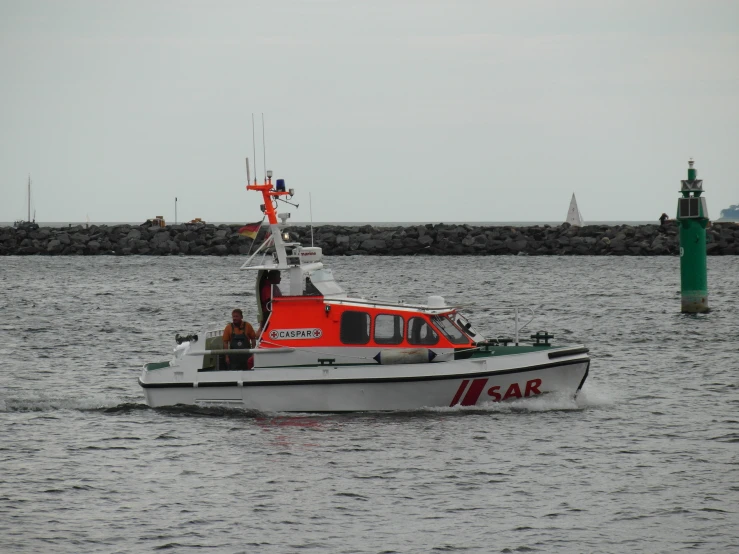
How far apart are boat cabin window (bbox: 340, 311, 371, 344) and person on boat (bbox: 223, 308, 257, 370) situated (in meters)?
1.74

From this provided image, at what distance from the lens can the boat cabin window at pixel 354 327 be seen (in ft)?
63.3

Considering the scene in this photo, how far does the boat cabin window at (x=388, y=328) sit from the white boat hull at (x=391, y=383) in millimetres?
562

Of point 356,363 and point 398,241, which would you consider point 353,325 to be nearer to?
point 356,363

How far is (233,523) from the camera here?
14.4 metres

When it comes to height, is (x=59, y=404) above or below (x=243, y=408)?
below

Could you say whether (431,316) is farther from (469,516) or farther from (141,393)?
(141,393)

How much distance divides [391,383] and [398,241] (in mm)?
71332

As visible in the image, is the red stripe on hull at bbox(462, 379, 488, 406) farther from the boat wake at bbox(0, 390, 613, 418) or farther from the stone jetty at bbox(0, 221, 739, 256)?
the stone jetty at bbox(0, 221, 739, 256)

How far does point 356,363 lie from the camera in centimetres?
1911

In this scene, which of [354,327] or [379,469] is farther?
[354,327]

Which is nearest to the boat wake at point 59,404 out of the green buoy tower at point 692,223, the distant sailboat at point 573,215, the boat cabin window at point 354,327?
the boat cabin window at point 354,327

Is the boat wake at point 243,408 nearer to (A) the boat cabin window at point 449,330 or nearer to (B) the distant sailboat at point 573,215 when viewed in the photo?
(A) the boat cabin window at point 449,330

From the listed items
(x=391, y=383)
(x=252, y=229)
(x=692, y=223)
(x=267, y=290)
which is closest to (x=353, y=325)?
(x=391, y=383)

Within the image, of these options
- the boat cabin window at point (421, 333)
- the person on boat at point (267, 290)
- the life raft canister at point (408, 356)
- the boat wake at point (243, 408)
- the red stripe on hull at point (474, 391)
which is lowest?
the boat wake at point (243, 408)
